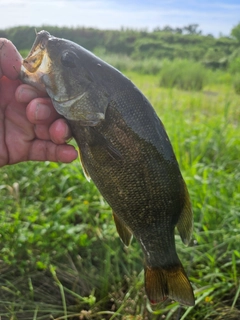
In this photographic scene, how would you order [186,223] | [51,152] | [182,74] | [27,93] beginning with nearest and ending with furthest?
[186,223] → [27,93] → [51,152] → [182,74]

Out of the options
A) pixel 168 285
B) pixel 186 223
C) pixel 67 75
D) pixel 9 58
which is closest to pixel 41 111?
pixel 67 75

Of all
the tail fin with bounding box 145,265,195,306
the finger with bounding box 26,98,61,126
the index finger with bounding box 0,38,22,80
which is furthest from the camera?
the index finger with bounding box 0,38,22,80

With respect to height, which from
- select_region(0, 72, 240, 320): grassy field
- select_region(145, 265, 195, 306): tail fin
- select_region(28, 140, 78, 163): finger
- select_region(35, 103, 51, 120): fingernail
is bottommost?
select_region(0, 72, 240, 320): grassy field

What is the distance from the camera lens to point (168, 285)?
1649mm

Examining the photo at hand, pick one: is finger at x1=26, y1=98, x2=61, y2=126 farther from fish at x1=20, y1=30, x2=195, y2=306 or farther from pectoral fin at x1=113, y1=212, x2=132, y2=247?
pectoral fin at x1=113, y1=212, x2=132, y2=247

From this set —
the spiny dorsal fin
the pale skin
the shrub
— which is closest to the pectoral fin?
the spiny dorsal fin

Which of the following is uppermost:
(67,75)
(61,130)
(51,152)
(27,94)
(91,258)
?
(67,75)

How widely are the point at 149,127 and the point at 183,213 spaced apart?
1.40 feet

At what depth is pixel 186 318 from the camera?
227 cm

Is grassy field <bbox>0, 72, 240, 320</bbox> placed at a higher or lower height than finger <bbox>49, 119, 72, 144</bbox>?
lower

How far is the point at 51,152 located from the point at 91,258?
41.0 inches

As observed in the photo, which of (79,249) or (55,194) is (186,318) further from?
(55,194)

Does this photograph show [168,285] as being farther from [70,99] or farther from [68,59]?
[68,59]

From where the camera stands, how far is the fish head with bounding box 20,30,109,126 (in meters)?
1.52
